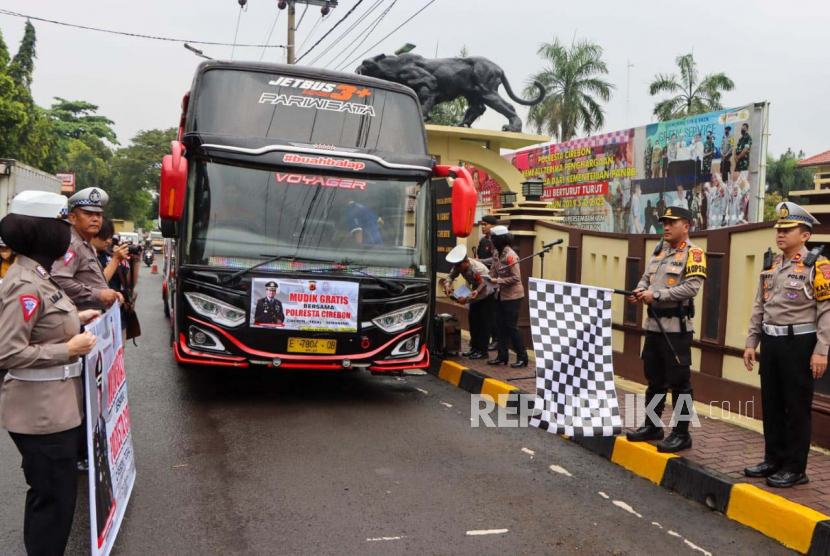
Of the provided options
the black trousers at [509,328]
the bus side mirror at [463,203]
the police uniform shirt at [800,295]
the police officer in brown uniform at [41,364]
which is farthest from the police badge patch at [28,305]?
the black trousers at [509,328]

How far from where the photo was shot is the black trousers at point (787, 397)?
4531 millimetres

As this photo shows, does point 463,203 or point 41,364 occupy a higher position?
point 463,203

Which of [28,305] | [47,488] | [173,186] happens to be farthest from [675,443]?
[173,186]

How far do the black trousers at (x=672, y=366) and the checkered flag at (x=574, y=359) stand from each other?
1.04 feet

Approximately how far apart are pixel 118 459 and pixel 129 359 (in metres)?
6.18

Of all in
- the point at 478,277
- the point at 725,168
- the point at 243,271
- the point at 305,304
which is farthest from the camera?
the point at 725,168

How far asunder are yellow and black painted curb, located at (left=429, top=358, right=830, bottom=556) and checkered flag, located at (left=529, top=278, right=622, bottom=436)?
0.81 ft

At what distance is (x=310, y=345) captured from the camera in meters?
Result: 6.61

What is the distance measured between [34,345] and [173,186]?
3425mm

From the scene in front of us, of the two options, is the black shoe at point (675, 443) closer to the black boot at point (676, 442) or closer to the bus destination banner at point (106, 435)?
the black boot at point (676, 442)

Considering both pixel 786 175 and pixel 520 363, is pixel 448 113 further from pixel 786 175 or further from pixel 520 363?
pixel 520 363

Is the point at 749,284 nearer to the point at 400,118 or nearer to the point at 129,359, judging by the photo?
the point at 400,118

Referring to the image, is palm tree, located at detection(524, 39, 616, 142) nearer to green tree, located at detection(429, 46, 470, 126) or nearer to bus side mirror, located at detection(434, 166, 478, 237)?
green tree, located at detection(429, 46, 470, 126)

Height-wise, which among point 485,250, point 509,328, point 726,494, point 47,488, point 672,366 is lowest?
point 726,494
